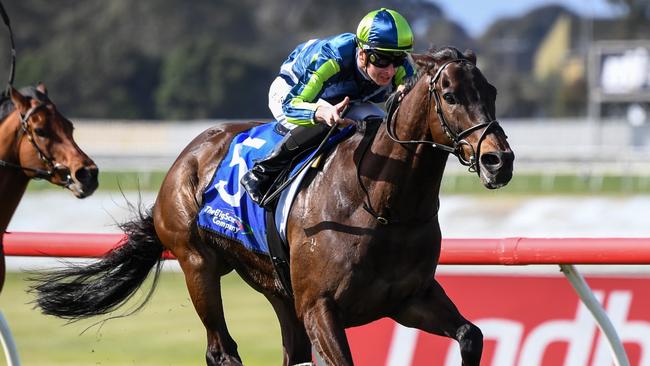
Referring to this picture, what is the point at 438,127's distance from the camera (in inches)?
151

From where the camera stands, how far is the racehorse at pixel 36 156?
5379 millimetres

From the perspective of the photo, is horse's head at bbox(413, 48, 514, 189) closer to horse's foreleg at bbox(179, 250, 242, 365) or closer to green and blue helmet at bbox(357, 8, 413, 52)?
green and blue helmet at bbox(357, 8, 413, 52)

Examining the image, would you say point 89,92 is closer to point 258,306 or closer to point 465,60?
point 258,306

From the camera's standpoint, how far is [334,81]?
14.3 ft

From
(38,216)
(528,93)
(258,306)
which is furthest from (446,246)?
(528,93)

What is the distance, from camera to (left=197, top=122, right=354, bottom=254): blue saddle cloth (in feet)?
15.0

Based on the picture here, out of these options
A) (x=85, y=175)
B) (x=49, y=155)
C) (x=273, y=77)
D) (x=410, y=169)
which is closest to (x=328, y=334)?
(x=410, y=169)

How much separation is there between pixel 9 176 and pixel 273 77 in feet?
131

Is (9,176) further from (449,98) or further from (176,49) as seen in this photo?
(176,49)

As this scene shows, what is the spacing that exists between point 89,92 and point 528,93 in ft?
69.0

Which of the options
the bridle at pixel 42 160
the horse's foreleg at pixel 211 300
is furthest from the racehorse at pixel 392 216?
the bridle at pixel 42 160

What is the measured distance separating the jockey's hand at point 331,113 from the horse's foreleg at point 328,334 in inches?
24.5

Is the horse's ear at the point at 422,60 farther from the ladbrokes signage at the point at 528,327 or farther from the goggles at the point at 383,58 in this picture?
the ladbrokes signage at the point at 528,327

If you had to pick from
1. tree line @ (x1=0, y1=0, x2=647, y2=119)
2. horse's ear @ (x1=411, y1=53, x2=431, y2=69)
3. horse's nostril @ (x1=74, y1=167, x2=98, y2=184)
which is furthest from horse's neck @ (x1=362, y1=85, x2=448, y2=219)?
tree line @ (x1=0, y1=0, x2=647, y2=119)
